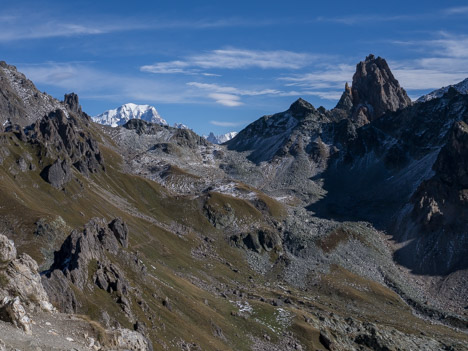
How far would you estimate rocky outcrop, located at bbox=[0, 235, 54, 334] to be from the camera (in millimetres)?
41156

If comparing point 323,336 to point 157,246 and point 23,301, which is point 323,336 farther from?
point 23,301

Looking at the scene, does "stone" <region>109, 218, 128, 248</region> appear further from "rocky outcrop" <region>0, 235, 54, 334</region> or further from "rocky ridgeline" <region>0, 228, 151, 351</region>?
"rocky outcrop" <region>0, 235, 54, 334</region>

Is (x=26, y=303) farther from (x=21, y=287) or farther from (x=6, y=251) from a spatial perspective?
(x=6, y=251)

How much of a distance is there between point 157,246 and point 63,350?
132884 millimetres

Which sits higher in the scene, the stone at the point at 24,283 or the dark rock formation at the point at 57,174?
the dark rock formation at the point at 57,174

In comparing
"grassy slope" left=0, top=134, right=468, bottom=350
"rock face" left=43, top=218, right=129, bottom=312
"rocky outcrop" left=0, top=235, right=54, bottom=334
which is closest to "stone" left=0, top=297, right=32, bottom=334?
"rocky outcrop" left=0, top=235, right=54, bottom=334

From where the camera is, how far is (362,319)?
519ft

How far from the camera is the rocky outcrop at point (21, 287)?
4116 centimetres

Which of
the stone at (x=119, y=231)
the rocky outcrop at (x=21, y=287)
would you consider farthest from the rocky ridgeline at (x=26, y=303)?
the stone at (x=119, y=231)

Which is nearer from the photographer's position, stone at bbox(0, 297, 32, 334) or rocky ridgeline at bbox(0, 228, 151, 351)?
stone at bbox(0, 297, 32, 334)

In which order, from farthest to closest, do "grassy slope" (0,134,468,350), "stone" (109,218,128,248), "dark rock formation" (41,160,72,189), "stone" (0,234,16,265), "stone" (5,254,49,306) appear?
"dark rock formation" (41,160,72,189) → "stone" (109,218,128,248) → "grassy slope" (0,134,468,350) → "stone" (0,234,16,265) → "stone" (5,254,49,306)

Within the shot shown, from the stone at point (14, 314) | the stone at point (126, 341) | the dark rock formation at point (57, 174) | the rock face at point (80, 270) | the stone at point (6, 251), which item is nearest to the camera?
the stone at point (14, 314)

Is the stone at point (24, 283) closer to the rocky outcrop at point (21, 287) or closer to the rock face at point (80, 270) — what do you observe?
the rocky outcrop at point (21, 287)

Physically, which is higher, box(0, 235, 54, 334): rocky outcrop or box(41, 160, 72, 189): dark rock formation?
box(41, 160, 72, 189): dark rock formation
